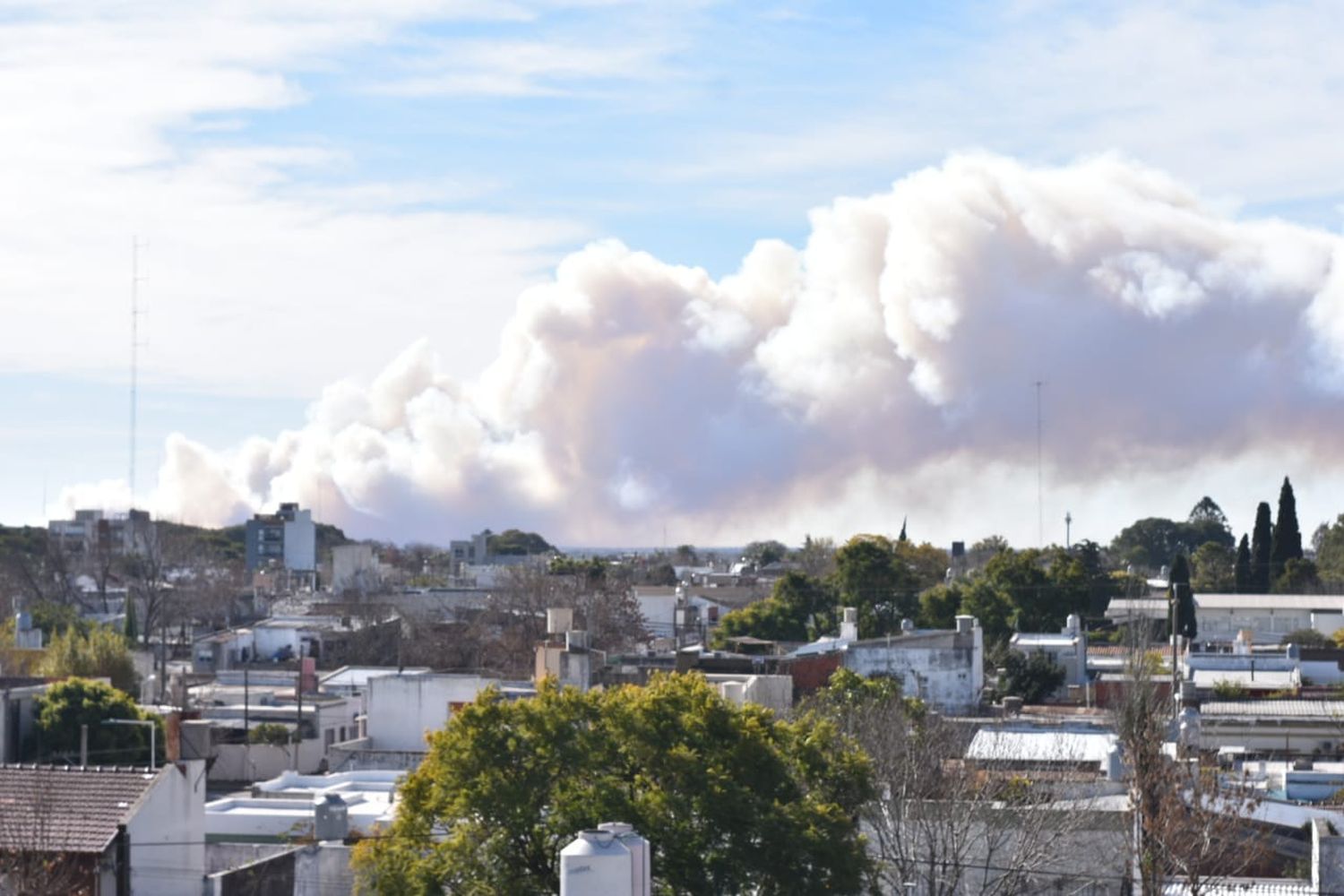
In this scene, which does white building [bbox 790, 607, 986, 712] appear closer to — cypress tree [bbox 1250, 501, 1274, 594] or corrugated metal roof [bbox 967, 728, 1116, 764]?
corrugated metal roof [bbox 967, 728, 1116, 764]

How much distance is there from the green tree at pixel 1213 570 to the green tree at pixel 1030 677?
159 ft

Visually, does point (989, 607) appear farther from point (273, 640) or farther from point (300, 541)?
point (300, 541)

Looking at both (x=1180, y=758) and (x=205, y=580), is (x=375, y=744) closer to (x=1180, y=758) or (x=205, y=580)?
(x=1180, y=758)

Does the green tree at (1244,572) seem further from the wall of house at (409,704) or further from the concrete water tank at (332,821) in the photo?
the concrete water tank at (332,821)

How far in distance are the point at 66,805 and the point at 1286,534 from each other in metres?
89.6

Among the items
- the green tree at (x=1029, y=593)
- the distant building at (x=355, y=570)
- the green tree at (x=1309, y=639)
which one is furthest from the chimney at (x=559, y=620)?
the distant building at (x=355, y=570)

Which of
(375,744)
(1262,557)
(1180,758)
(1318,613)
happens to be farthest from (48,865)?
Answer: (1262,557)

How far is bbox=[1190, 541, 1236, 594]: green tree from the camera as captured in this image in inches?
4476

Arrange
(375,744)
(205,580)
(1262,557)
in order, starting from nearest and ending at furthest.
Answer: (375,744) < (1262,557) < (205,580)

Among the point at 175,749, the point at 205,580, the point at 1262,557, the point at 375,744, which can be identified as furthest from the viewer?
the point at 205,580

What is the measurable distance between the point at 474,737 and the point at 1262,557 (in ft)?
294

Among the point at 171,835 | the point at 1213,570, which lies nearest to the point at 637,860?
the point at 171,835

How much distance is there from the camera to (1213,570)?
118875 millimetres

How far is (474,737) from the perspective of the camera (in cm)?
2697
